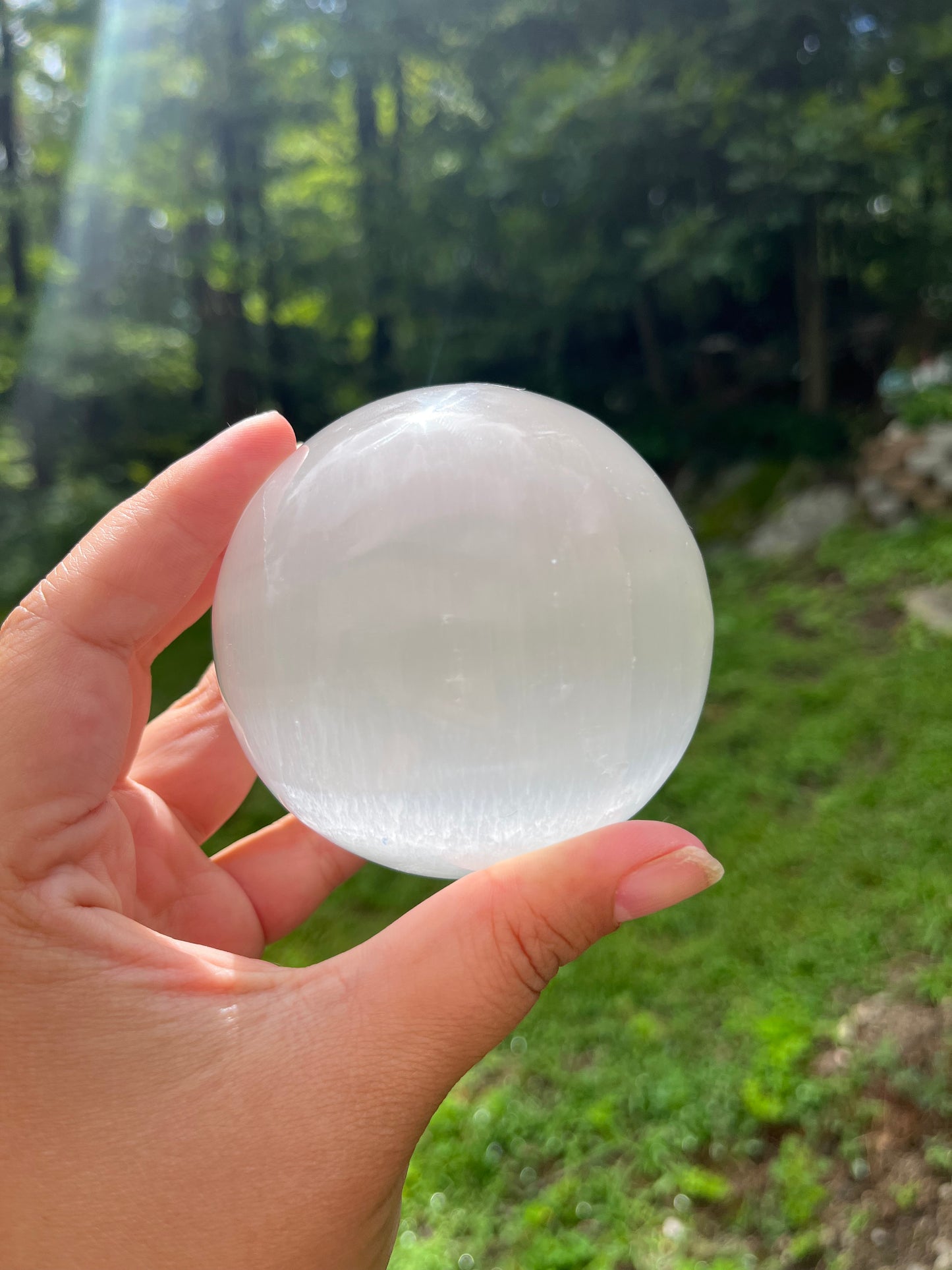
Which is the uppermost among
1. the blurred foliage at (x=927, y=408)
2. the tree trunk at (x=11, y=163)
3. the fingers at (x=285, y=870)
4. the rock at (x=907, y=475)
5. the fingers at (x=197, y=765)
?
the tree trunk at (x=11, y=163)

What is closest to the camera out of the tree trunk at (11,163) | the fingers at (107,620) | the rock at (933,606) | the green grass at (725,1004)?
the fingers at (107,620)

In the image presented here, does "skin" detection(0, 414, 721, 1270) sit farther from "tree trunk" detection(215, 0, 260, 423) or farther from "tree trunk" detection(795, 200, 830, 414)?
"tree trunk" detection(215, 0, 260, 423)

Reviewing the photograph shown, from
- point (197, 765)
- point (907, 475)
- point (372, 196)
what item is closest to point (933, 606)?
point (907, 475)

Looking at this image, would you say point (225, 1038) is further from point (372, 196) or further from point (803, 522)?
point (372, 196)

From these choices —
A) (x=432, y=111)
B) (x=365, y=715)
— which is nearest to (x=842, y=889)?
(x=365, y=715)

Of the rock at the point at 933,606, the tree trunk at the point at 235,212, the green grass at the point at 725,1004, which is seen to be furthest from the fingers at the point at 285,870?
the tree trunk at the point at 235,212

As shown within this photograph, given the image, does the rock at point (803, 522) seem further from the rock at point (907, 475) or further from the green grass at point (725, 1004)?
the green grass at point (725, 1004)
